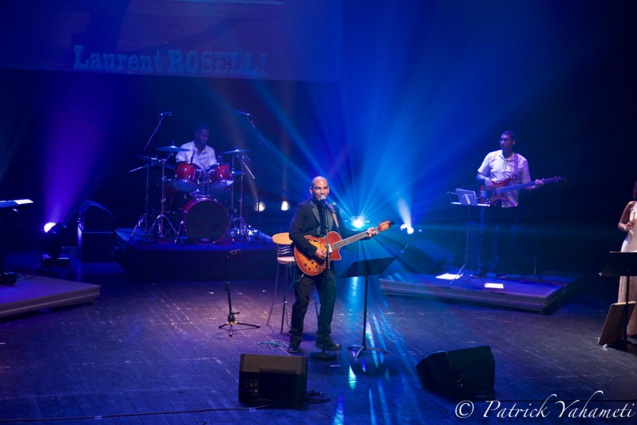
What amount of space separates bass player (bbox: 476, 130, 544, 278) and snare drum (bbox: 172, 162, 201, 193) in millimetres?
4583

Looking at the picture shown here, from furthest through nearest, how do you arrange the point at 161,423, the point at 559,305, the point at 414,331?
the point at 559,305
the point at 414,331
the point at 161,423

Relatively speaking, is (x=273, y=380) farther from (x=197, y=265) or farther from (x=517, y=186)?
(x=517, y=186)

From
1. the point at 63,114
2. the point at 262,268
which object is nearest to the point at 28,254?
the point at 63,114

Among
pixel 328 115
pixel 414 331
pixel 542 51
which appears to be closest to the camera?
pixel 414 331

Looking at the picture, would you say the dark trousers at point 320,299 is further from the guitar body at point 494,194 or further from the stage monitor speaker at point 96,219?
the stage monitor speaker at point 96,219

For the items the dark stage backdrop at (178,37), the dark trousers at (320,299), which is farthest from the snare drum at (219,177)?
the dark trousers at (320,299)

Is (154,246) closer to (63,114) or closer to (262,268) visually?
(262,268)

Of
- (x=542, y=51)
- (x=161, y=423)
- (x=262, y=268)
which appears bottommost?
(x=161, y=423)

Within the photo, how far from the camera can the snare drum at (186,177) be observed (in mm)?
11109

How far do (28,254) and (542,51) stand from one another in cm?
1033

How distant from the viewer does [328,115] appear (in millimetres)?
14867

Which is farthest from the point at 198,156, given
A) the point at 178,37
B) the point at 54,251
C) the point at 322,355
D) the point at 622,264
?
the point at 622,264

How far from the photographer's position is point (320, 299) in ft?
23.7

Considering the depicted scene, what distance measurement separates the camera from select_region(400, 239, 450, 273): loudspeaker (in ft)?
35.3
